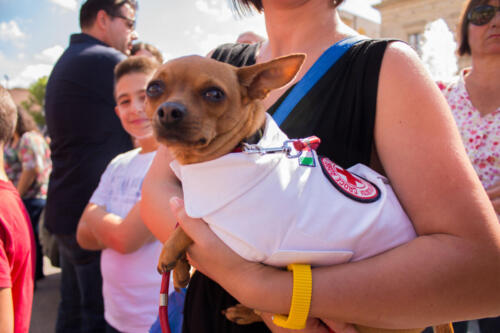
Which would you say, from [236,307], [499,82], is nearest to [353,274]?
[236,307]

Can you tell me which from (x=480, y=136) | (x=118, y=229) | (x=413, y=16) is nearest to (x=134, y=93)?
(x=118, y=229)

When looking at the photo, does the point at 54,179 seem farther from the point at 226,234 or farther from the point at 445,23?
the point at 445,23

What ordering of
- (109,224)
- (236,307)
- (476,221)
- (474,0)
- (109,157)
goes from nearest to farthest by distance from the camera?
(476,221), (236,307), (109,224), (474,0), (109,157)

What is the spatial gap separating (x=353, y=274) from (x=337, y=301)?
9 cm

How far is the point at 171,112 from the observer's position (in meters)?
1.30

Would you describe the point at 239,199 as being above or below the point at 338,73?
below

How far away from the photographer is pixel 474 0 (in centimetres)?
274

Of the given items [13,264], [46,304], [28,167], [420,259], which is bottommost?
[46,304]

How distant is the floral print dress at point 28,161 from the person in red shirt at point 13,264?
421 centimetres

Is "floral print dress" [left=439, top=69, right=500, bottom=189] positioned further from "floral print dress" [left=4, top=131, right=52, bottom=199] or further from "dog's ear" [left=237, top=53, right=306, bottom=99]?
"floral print dress" [left=4, top=131, right=52, bottom=199]

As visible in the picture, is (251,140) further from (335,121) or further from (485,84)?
(485,84)

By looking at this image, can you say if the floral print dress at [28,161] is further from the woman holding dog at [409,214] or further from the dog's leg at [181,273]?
the woman holding dog at [409,214]

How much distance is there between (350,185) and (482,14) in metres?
2.43

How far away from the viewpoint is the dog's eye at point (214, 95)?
1.39 metres
